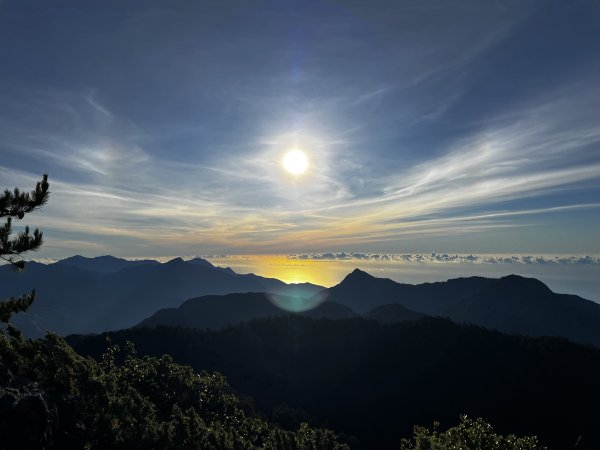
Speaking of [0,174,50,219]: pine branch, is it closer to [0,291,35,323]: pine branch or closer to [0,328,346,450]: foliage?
[0,291,35,323]: pine branch

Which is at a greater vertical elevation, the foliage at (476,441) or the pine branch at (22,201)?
the pine branch at (22,201)

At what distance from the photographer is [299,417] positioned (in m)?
182

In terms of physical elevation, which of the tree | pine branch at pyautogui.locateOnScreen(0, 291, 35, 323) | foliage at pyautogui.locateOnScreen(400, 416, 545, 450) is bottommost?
foliage at pyautogui.locateOnScreen(400, 416, 545, 450)

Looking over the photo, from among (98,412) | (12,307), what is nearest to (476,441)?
(98,412)

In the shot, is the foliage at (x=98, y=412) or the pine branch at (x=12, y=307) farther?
the foliage at (x=98, y=412)

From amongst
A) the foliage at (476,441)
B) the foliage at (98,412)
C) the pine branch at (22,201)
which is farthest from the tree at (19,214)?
the foliage at (476,441)

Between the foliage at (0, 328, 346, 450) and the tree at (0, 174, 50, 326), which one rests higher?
the tree at (0, 174, 50, 326)

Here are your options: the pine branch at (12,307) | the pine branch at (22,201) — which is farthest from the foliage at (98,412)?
→ the pine branch at (22,201)

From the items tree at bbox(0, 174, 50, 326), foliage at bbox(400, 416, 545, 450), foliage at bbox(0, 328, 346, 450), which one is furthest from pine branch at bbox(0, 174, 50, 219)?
foliage at bbox(400, 416, 545, 450)

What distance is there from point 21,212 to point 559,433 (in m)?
206

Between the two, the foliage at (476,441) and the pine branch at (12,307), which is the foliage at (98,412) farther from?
the foliage at (476,441)

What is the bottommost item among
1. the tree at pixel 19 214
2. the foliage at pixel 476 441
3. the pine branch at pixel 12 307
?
the foliage at pixel 476 441

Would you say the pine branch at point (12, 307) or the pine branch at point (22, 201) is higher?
the pine branch at point (22, 201)

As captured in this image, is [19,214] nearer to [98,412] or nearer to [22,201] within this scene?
[22,201]
